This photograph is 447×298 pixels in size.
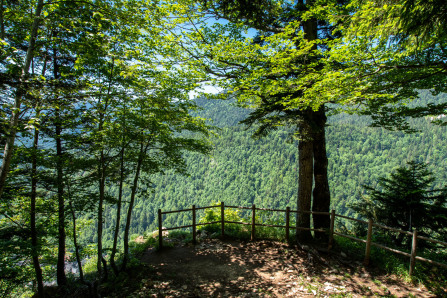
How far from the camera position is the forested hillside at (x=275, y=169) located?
125500mm

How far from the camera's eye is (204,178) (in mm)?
153625

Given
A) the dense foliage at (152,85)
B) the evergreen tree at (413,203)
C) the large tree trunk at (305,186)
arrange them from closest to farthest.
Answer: the dense foliage at (152,85) → the large tree trunk at (305,186) → the evergreen tree at (413,203)

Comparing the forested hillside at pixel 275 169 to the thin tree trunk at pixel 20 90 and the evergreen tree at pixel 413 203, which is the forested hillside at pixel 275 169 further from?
the thin tree trunk at pixel 20 90

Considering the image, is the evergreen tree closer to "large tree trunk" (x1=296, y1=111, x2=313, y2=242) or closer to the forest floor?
"large tree trunk" (x1=296, y1=111, x2=313, y2=242)

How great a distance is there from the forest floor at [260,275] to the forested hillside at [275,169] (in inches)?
4100

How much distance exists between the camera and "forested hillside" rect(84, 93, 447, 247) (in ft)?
412

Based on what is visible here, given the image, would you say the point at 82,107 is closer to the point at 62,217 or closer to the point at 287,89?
the point at 62,217

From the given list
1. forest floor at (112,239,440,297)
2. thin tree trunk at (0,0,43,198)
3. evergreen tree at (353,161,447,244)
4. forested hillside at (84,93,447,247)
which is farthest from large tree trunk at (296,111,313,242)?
forested hillside at (84,93,447,247)

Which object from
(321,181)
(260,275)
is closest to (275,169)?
(321,181)

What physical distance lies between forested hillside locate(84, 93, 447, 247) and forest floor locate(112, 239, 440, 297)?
10414cm

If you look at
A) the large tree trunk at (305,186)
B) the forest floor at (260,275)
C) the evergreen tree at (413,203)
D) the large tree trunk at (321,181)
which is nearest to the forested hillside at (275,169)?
the evergreen tree at (413,203)

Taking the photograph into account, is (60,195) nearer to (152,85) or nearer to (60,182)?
(60,182)

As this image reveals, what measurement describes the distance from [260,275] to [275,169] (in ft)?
493

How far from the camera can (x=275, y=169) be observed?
151m
